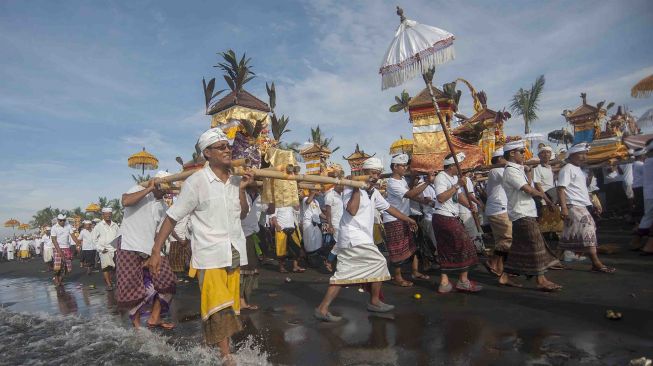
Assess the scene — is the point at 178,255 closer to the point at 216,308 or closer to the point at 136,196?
the point at 136,196

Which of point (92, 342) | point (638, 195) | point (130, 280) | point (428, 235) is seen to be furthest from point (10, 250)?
point (638, 195)

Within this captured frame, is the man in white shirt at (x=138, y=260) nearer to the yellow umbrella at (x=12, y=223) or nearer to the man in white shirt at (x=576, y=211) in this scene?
the man in white shirt at (x=576, y=211)

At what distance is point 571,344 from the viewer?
132 inches

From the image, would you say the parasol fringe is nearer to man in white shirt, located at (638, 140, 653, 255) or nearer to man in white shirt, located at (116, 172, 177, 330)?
man in white shirt, located at (116, 172, 177, 330)

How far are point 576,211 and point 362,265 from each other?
12.4 ft

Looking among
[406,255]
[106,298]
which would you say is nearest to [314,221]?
[406,255]

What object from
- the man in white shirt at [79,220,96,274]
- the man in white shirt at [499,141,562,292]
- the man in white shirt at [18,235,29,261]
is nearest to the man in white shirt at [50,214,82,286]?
the man in white shirt at [79,220,96,274]

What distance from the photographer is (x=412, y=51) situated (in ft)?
18.0

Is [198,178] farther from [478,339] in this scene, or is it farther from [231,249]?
[478,339]

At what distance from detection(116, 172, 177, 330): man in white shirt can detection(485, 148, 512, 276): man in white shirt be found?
4748 mm

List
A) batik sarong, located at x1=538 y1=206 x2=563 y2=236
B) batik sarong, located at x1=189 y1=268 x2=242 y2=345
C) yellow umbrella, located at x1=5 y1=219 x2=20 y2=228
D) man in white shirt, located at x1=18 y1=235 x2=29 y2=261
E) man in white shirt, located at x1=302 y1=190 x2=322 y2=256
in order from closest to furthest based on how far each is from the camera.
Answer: batik sarong, located at x1=189 y1=268 x2=242 y2=345 → batik sarong, located at x1=538 y1=206 x2=563 y2=236 → man in white shirt, located at x1=302 y1=190 x2=322 y2=256 → man in white shirt, located at x1=18 y1=235 x2=29 y2=261 → yellow umbrella, located at x1=5 y1=219 x2=20 y2=228

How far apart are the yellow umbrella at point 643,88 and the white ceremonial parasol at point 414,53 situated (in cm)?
733

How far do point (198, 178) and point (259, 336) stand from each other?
1984 mm

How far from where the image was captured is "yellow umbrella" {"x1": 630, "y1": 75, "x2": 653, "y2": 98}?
→ 9.65m
